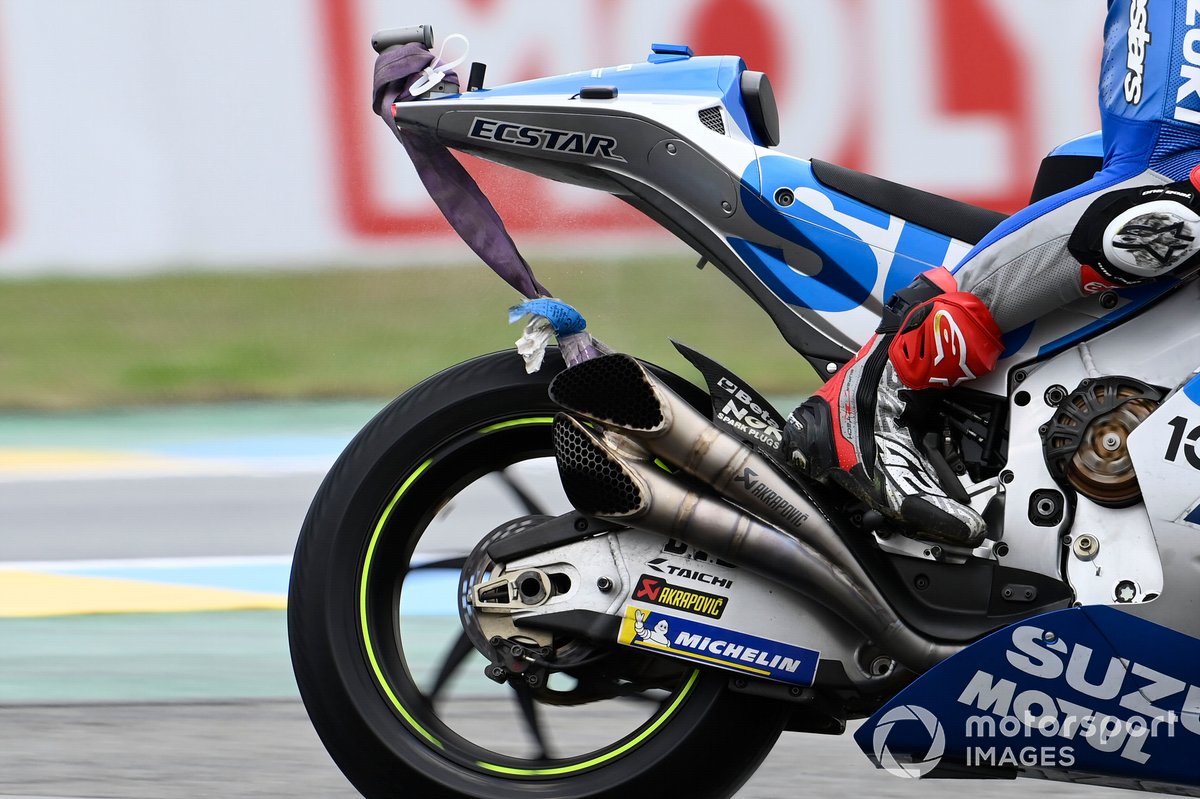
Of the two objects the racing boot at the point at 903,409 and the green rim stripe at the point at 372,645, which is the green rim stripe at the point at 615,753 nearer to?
the green rim stripe at the point at 372,645

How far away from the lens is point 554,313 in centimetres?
265

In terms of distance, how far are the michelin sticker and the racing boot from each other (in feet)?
0.87

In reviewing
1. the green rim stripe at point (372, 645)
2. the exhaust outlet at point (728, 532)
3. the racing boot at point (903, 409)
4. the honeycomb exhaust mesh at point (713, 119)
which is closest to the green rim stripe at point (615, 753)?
the green rim stripe at point (372, 645)

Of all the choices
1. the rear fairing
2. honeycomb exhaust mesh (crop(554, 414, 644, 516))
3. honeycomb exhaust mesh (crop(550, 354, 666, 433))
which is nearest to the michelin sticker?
honeycomb exhaust mesh (crop(554, 414, 644, 516))

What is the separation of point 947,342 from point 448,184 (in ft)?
2.93

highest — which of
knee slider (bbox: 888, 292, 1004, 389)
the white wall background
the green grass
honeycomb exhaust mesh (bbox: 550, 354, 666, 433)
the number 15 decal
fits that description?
knee slider (bbox: 888, 292, 1004, 389)

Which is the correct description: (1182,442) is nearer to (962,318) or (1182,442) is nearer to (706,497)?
(962,318)

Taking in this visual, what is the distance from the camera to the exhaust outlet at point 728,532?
2490 mm

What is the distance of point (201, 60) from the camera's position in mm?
7516

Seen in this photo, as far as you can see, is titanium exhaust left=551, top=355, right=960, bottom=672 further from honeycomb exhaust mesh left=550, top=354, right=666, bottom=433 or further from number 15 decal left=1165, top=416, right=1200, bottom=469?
number 15 decal left=1165, top=416, right=1200, bottom=469

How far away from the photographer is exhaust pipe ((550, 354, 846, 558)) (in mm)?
2521

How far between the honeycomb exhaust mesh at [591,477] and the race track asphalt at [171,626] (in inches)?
31.5

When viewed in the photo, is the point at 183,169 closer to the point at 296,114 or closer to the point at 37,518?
the point at 296,114

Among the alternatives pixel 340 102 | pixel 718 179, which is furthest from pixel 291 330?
pixel 718 179
